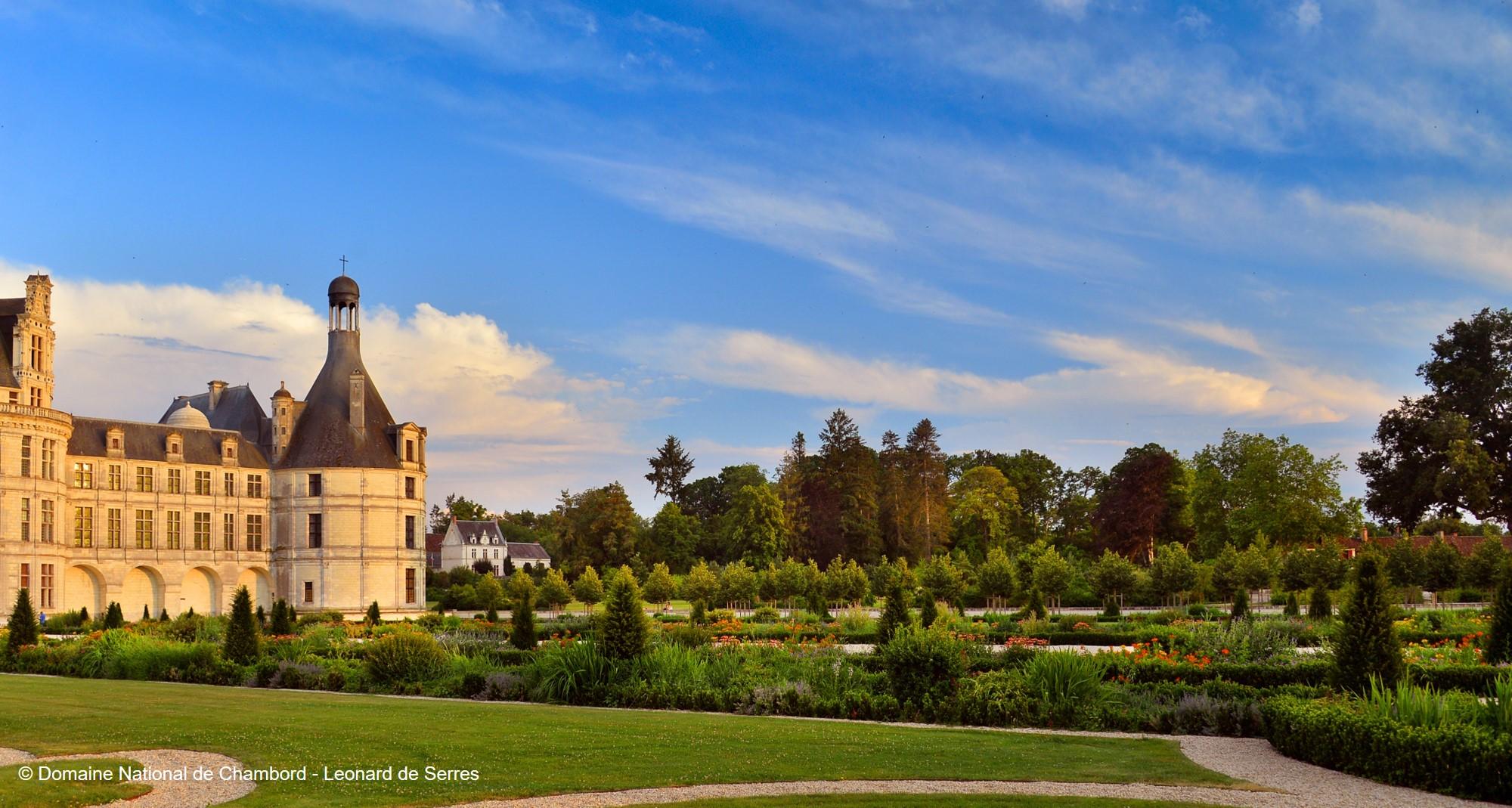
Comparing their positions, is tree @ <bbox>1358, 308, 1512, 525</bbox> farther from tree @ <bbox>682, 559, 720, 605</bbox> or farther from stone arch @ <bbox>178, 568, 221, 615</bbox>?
stone arch @ <bbox>178, 568, 221, 615</bbox>

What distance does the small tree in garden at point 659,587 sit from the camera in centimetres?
5403

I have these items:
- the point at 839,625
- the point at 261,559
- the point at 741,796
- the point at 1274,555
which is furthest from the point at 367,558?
the point at 741,796

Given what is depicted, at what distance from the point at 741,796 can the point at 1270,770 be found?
18.6 ft

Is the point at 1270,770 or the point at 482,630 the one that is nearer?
the point at 1270,770

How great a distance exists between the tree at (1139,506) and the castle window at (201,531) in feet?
165

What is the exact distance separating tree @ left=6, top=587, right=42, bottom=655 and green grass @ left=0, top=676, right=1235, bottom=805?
12013 mm

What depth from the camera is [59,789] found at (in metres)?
10.3

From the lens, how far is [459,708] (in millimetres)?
16938

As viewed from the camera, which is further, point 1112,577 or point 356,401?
point 356,401

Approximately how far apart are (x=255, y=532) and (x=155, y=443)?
232 inches

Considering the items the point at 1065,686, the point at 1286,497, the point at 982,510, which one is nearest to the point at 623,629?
the point at 1065,686

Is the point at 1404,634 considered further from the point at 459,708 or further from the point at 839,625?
the point at 459,708

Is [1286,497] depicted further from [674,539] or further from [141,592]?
[141,592]

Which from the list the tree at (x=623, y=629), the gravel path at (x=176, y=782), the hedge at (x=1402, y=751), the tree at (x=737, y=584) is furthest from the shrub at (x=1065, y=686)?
the tree at (x=737, y=584)
